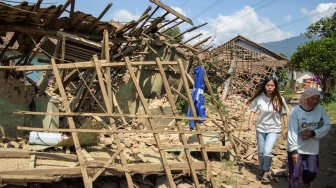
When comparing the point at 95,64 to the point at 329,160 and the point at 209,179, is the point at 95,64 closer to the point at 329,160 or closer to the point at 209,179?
the point at 209,179

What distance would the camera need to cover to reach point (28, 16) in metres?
6.25

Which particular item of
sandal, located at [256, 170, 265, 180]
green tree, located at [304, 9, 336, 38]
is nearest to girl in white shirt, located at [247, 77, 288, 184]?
sandal, located at [256, 170, 265, 180]

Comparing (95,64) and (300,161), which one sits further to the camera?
(95,64)

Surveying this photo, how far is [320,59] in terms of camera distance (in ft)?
59.9

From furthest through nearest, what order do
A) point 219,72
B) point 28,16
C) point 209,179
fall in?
point 219,72 → point 28,16 → point 209,179

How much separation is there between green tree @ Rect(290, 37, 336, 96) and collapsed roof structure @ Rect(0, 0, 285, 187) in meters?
10.2

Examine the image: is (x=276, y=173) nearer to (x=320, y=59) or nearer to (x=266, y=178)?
(x=266, y=178)

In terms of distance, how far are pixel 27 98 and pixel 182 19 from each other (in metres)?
4.43

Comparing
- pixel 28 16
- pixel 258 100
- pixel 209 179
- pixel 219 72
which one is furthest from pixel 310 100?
pixel 219 72

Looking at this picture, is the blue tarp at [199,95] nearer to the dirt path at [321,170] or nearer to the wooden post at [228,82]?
the dirt path at [321,170]

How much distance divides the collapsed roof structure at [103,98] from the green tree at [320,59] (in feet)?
33.3

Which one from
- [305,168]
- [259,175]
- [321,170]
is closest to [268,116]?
[305,168]

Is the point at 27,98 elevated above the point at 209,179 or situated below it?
above

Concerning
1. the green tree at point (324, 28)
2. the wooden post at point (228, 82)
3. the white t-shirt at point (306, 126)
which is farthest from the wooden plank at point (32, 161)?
the green tree at point (324, 28)
